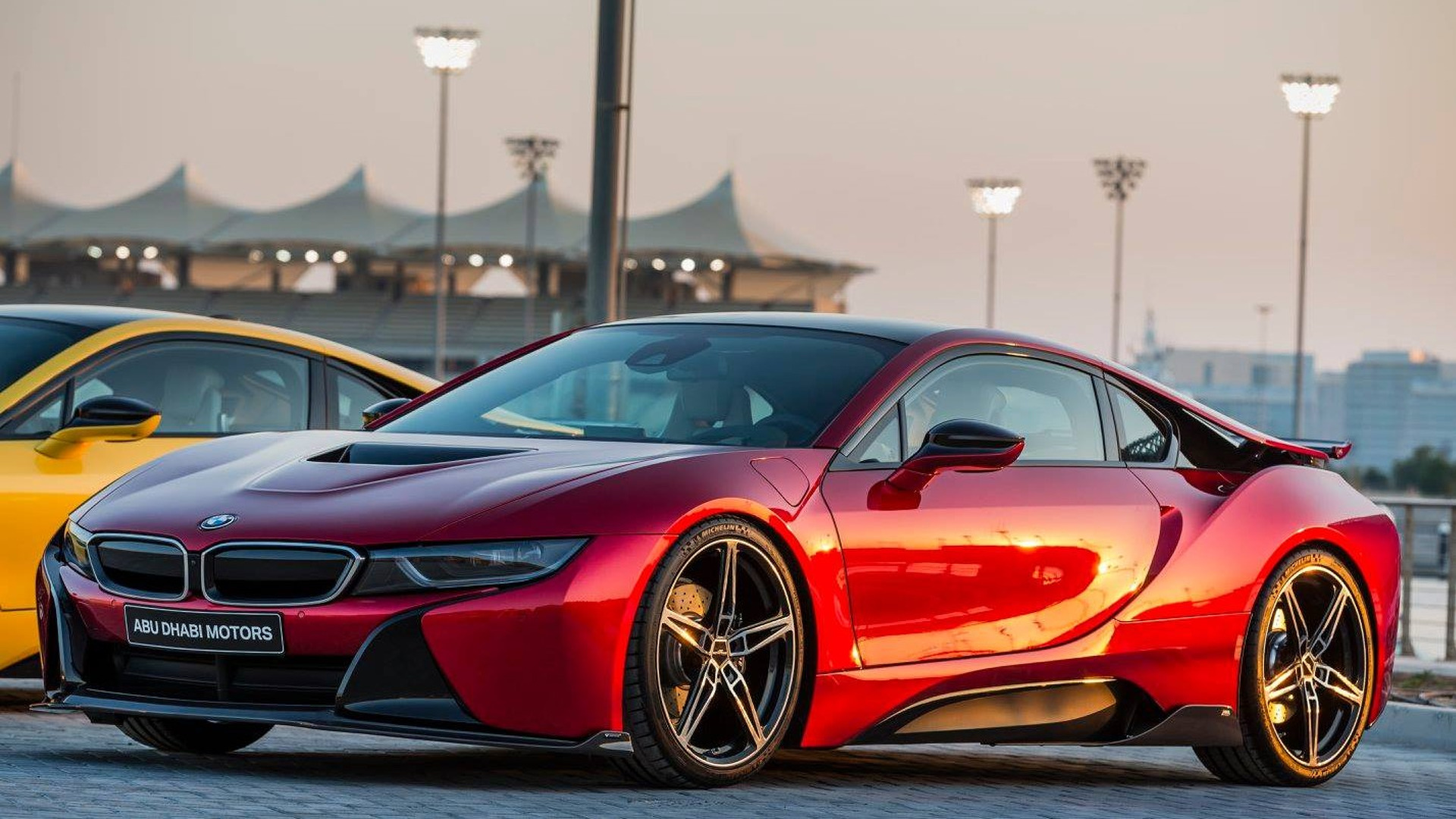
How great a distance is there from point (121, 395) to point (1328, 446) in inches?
168

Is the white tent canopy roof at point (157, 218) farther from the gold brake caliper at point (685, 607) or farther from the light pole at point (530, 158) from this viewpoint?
the gold brake caliper at point (685, 607)

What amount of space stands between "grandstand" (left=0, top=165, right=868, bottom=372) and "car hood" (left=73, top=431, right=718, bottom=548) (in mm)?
78426

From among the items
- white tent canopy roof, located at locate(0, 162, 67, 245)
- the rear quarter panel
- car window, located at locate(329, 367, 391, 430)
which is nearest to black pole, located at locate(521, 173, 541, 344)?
white tent canopy roof, located at locate(0, 162, 67, 245)

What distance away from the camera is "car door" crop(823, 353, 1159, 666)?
5.87 m

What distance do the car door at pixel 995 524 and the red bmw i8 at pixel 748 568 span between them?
0.03 ft

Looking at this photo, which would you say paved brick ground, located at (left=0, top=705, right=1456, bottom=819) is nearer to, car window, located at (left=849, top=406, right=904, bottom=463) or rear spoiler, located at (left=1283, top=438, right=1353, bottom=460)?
car window, located at (left=849, top=406, right=904, bottom=463)

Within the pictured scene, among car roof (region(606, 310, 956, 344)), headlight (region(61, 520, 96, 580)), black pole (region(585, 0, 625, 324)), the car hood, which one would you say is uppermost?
black pole (region(585, 0, 625, 324))

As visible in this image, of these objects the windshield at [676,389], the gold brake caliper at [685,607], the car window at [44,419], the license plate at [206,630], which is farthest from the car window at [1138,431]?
the car window at [44,419]

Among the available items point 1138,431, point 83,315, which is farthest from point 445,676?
point 83,315

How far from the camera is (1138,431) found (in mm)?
6953

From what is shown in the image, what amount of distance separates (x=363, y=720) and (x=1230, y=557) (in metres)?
2.95

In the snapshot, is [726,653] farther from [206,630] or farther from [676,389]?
[206,630]

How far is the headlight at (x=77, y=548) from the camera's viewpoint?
5629mm

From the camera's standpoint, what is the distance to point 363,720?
519cm
